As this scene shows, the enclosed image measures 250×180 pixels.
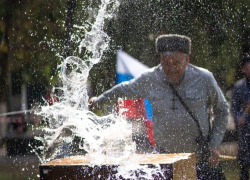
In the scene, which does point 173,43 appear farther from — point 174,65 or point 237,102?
point 237,102

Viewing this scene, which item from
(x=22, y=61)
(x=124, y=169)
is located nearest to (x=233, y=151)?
(x=124, y=169)

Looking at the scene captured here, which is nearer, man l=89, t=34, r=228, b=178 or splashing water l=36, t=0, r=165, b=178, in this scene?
splashing water l=36, t=0, r=165, b=178

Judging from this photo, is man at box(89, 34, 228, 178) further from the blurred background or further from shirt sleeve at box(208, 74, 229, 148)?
the blurred background

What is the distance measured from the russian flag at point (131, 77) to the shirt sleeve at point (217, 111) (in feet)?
5.79

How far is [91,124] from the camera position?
3.38 meters

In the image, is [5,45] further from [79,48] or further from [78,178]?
[78,178]

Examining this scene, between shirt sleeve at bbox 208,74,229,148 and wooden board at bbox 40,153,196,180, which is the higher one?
shirt sleeve at bbox 208,74,229,148

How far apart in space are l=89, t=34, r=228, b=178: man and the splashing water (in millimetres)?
203

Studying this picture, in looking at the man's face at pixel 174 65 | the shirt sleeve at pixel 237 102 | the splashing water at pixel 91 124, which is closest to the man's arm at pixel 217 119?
the man's face at pixel 174 65

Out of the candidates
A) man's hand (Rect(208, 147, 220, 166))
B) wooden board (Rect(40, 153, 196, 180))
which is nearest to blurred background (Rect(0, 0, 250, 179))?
man's hand (Rect(208, 147, 220, 166))

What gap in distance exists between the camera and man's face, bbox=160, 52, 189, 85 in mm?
3570

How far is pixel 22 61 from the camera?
8133mm

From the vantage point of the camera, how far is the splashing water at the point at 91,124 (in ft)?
9.06

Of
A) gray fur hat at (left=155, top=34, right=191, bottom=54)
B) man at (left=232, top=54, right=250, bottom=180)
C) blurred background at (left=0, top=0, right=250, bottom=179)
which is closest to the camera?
gray fur hat at (left=155, top=34, right=191, bottom=54)
